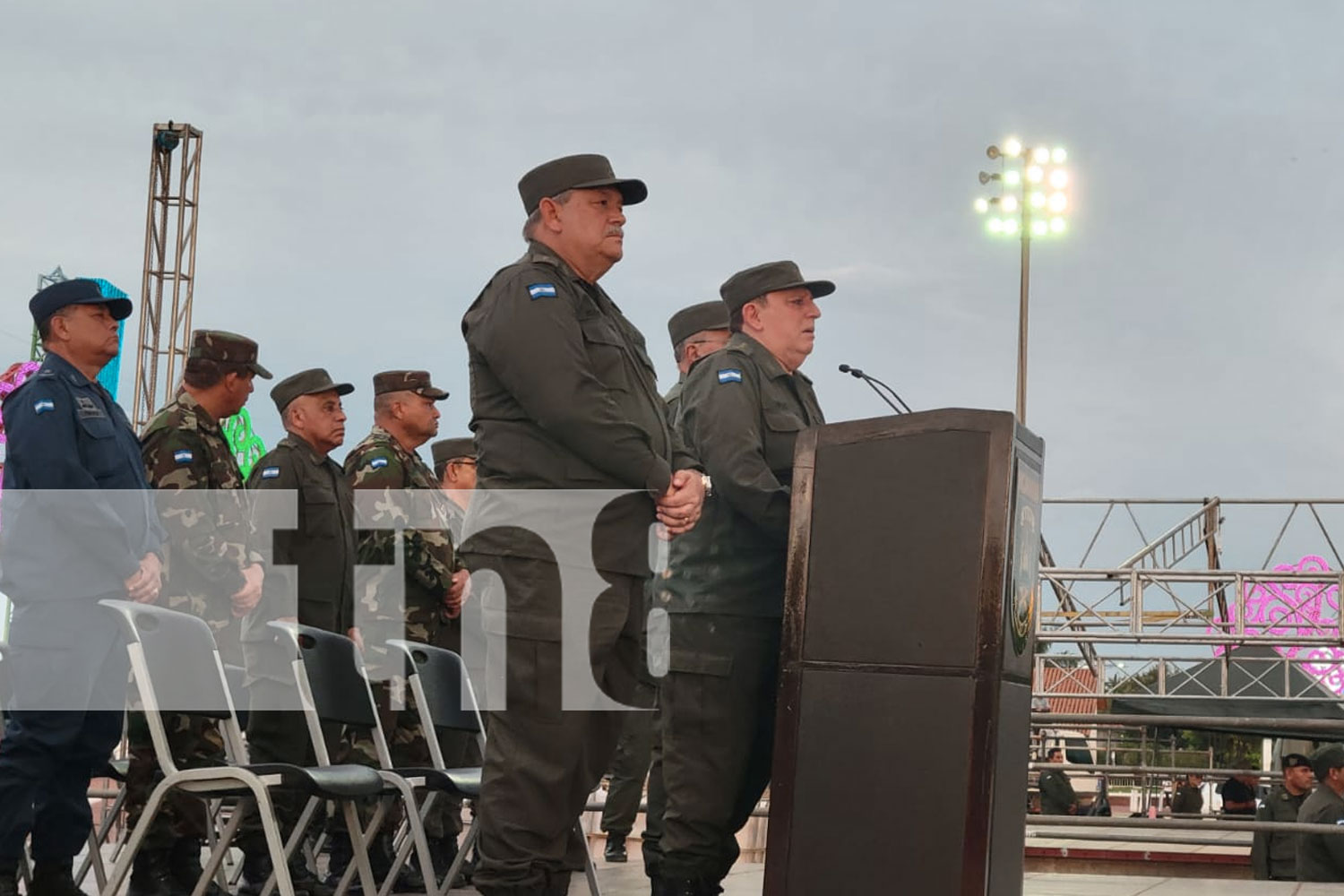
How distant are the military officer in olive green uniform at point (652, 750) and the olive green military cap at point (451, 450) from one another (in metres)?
1.60

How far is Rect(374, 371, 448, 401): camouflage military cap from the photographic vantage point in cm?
648

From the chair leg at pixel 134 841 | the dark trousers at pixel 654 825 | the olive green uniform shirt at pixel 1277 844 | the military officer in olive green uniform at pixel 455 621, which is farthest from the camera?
the olive green uniform shirt at pixel 1277 844

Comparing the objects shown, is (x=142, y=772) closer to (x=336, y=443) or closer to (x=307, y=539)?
(x=307, y=539)

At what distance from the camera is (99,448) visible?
4523 millimetres

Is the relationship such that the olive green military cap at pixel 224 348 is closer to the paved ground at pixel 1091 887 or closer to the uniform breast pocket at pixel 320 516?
the uniform breast pocket at pixel 320 516

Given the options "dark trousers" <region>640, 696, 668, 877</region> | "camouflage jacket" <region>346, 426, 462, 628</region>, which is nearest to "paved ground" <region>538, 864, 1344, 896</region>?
"dark trousers" <region>640, 696, 668, 877</region>

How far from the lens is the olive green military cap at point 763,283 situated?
4.51 meters

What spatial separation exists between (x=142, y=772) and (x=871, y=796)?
2533mm

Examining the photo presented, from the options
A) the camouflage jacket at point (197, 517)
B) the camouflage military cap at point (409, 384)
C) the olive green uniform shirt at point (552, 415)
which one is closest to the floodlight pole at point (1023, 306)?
the camouflage military cap at point (409, 384)

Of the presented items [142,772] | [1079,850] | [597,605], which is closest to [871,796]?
[597,605]

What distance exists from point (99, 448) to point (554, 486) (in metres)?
1.80

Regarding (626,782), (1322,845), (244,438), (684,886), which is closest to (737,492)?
(684,886)

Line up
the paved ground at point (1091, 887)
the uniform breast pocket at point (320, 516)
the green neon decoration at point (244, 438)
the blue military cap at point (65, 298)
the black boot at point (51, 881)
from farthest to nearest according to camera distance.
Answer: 1. the green neon decoration at point (244, 438)
2. the uniform breast pocket at point (320, 516)
3. the paved ground at point (1091, 887)
4. the blue military cap at point (65, 298)
5. the black boot at point (51, 881)

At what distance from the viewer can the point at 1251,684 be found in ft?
50.0
